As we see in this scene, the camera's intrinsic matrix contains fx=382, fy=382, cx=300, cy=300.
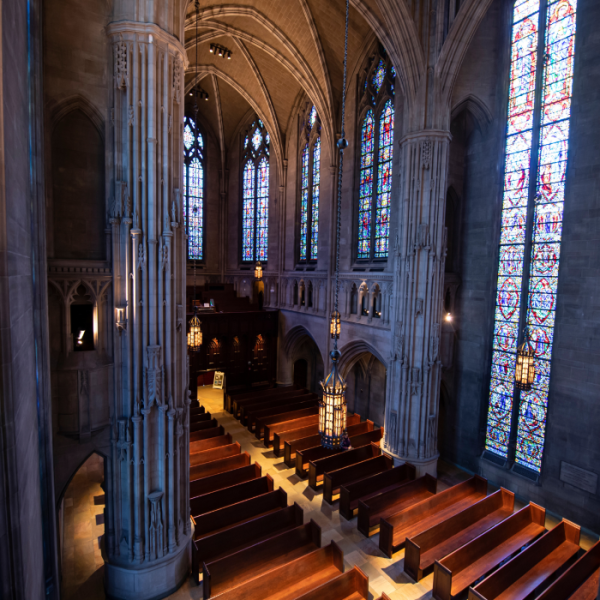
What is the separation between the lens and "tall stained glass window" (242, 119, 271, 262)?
20.8 metres

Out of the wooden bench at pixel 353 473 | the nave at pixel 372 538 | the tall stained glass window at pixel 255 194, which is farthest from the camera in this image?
the tall stained glass window at pixel 255 194

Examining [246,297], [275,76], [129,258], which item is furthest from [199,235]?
[129,258]

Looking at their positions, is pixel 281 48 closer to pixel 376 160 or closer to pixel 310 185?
pixel 310 185

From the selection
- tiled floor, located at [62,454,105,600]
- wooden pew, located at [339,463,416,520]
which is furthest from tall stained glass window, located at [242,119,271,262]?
wooden pew, located at [339,463,416,520]

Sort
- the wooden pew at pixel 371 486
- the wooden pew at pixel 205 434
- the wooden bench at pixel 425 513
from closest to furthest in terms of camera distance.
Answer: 1. the wooden bench at pixel 425 513
2. the wooden pew at pixel 371 486
3. the wooden pew at pixel 205 434

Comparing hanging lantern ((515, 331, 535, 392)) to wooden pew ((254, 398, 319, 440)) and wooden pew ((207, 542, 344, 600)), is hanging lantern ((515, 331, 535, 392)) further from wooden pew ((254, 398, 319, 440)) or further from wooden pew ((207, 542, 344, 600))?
wooden pew ((254, 398, 319, 440))

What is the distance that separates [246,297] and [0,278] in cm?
1896

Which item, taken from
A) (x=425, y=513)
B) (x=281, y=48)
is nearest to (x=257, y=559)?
(x=425, y=513)

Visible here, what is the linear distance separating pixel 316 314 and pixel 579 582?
449 inches

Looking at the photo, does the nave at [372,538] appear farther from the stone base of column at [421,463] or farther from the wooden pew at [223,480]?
the stone base of column at [421,463]

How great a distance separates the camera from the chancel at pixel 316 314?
6328 millimetres

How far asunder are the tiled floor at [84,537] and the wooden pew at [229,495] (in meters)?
2.14

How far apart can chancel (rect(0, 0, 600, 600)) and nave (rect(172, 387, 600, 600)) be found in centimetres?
6

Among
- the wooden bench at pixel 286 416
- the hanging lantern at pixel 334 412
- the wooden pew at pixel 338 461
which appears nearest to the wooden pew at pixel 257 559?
the hanging lantern at pixel 334 412
